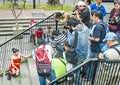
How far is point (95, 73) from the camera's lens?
624 centimetres

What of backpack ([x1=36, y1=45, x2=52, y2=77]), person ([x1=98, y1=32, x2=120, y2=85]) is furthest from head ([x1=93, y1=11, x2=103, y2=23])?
backpack ([x1=36, y1=45, x2=52, y2=77])

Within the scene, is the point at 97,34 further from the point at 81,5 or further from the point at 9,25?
the point at 9,25

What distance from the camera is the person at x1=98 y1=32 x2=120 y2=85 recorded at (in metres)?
Answer: 5.98

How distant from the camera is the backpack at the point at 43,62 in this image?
23.1 feet

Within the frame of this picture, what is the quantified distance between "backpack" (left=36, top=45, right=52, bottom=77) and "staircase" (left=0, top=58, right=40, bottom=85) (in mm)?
1660

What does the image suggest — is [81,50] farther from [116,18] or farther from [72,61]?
[116,18]

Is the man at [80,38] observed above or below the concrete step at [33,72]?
above

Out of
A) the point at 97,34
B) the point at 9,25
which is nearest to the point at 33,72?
the point at 97,34

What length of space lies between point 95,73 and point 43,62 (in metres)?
1.50

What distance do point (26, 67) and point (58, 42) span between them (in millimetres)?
2393

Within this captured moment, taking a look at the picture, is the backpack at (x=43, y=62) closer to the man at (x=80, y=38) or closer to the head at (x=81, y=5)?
the man at (x=80, y=38)

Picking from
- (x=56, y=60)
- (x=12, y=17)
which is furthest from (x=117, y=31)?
(x=12, y=17)

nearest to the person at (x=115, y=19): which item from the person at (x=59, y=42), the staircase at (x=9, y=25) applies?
the person at (x=59, y=42)

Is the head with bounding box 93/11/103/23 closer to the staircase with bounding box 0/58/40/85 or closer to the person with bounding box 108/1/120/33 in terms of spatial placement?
the person with bounding box 108/1/120/33
